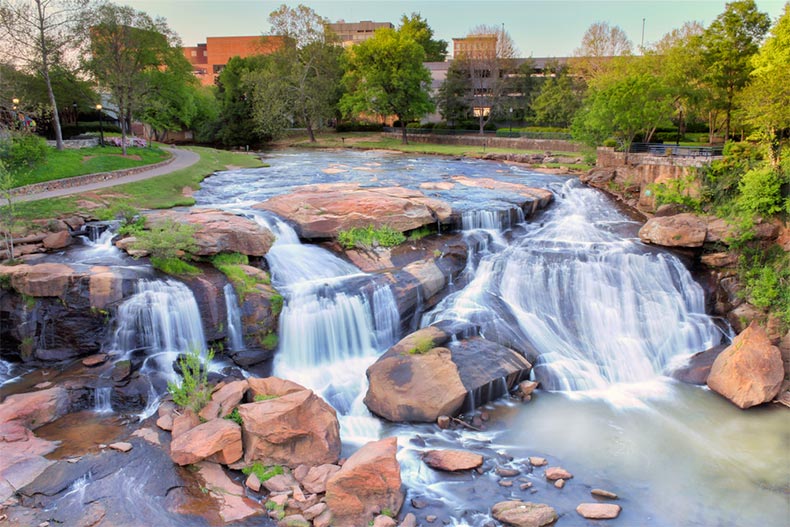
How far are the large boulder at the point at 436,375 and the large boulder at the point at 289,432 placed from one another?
190cm

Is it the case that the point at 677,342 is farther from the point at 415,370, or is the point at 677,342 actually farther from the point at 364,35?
the point at 364,35

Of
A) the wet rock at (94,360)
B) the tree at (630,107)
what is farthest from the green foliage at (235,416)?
the tree at (630,107)

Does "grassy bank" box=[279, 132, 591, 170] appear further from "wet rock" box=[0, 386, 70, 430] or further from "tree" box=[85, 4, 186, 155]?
"wet rock" box=[0, 386, 70, 430]

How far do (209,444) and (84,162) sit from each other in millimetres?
23890

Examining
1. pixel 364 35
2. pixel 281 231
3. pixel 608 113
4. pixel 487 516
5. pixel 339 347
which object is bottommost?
pixel 487 516

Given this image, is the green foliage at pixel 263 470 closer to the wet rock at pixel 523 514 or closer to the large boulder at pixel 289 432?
the large boulder at pixel 289 432

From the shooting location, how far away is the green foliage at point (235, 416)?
11352 millimetres

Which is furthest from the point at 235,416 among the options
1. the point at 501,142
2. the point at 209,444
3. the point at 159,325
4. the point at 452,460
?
the point at 501,142

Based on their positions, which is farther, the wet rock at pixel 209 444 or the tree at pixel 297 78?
the tree at pixel 297 78

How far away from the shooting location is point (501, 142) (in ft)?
169

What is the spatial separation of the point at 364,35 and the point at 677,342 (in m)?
113

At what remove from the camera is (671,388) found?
14.7m

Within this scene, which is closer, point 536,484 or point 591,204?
point 536,484

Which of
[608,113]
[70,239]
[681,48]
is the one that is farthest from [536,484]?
[681,48]
